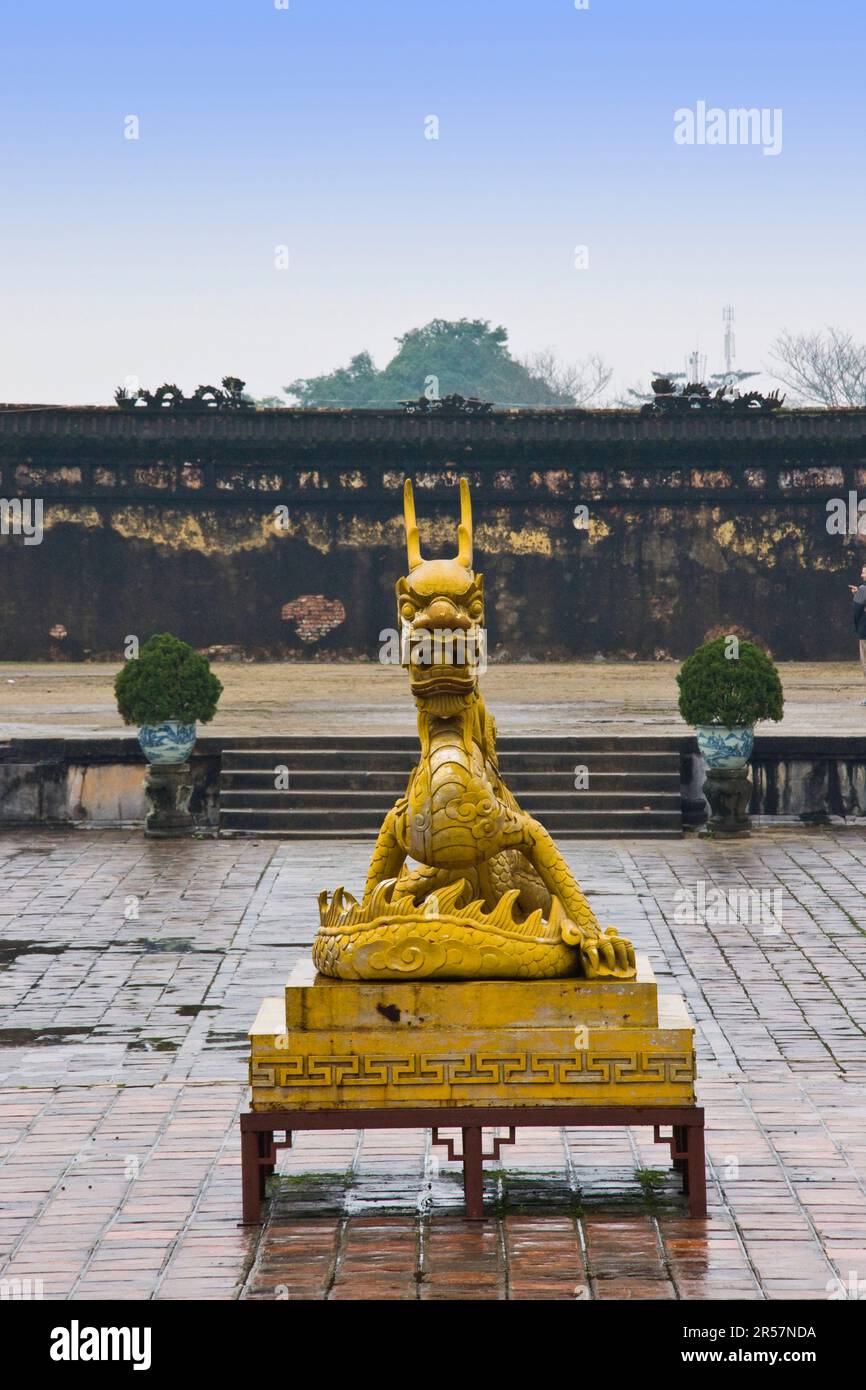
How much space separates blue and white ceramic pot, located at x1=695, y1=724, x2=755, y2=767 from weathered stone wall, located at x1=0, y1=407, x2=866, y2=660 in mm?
11482

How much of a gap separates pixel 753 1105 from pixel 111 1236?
2575 millimetres

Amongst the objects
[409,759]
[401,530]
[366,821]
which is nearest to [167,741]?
[366,821]

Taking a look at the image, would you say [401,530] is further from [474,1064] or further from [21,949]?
[474,1064]

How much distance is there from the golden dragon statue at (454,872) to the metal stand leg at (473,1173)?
47 centimetres

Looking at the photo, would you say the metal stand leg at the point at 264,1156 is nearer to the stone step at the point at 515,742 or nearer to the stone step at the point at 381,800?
the stone step at the point at 381,800

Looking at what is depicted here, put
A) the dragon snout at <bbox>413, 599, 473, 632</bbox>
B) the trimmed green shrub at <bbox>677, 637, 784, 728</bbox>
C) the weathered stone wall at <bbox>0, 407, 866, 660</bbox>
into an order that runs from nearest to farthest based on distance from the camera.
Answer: the dragon snout at <bbox>413, 599, 473, 632</bbox>, the trimmed green shrub at <bbox>677, 637, 784, 728</bbox>, the weathered stone wall at <bbox>0, 407, 866, 660</bbox>

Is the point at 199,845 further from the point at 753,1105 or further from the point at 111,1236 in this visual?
the point at 111,1236

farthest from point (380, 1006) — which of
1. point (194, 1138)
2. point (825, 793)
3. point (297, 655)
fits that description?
point (297, 655)

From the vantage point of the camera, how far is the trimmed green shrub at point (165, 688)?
577 inches

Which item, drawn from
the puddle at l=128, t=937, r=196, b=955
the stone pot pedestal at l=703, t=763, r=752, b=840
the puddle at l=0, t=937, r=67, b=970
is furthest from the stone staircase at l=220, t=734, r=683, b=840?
the puddle at l=0, t=937, r=67, b=970

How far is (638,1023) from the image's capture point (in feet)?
19.3

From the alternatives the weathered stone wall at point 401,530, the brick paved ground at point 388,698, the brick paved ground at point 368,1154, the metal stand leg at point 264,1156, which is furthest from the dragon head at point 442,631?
the weathered stone wall at point 401,530

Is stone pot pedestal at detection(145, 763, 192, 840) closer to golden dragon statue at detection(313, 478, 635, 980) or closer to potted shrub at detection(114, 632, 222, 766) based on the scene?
potted shrub at detection(114, 632, 222, 766)

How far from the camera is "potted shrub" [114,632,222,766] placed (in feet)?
48.1
